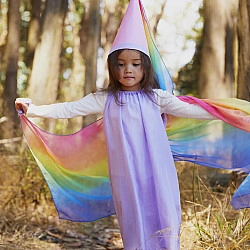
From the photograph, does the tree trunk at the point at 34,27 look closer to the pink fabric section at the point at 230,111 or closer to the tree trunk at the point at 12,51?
the tree trunk at the point at 12,51

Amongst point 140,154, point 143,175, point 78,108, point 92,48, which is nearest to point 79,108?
point 78,108

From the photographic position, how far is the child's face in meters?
4.34

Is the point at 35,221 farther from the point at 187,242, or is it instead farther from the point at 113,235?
the point at 187,242

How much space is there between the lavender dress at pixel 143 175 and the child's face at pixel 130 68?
91 millimetres

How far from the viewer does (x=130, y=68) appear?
4.33 meters

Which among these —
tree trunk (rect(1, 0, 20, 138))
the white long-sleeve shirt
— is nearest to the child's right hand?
the white long-sleeve shirt

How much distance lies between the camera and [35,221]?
6387mm

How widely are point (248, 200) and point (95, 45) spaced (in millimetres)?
9171

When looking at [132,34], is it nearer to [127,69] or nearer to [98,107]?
[127,69]

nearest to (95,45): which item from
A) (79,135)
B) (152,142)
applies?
(79,135)

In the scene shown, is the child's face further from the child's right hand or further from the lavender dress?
the child's right hand

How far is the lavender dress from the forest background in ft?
0.80

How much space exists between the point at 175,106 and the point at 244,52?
2.78 meters

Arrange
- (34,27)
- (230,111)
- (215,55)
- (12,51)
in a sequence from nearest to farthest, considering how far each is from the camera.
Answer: (230,111) < (215,55) < (12,51) < (34,27)
